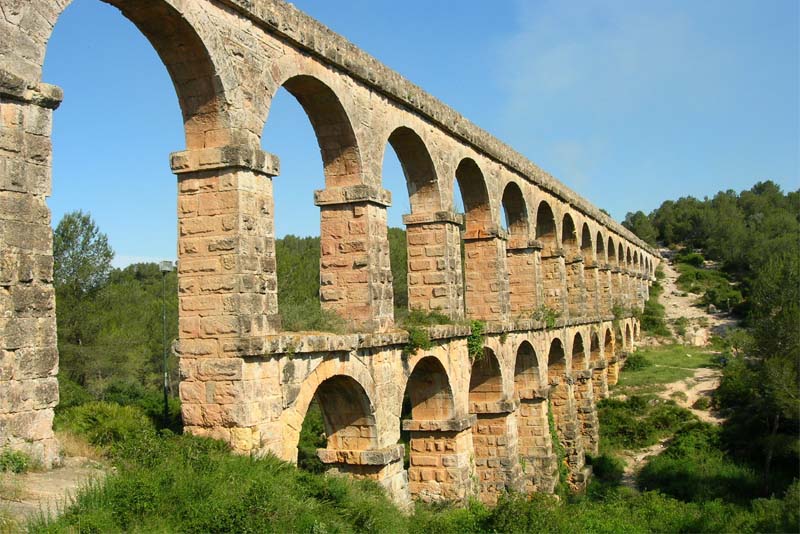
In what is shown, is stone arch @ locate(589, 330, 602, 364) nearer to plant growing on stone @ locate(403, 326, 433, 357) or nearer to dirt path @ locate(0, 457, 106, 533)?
plant growing on stone @ locate(403, 326, 433, 357)

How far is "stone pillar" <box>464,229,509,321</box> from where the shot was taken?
1461 cm

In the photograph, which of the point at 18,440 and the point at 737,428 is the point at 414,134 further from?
the point at 737,428

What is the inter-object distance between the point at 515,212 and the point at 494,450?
569 cm

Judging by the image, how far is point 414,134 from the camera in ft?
38.3

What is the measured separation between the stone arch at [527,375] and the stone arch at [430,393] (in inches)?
183

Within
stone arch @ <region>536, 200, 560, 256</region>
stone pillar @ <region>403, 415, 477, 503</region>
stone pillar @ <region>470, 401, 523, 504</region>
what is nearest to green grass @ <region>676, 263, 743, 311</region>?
stone arch @ <region>536, 200, 560, 256</region>

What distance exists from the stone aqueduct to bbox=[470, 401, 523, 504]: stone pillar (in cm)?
4

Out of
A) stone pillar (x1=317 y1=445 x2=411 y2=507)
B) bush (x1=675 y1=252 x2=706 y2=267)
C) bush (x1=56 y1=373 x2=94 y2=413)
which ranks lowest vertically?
stone pillar (x1=317 y1=445 x2=411 y2=507)

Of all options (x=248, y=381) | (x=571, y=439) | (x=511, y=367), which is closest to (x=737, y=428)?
(x=571, y=439)

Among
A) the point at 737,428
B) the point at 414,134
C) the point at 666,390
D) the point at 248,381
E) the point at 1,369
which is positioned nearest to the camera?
the point at 1,369

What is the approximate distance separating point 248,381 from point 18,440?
2.34m

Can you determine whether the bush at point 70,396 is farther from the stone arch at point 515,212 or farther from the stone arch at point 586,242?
the stone arch at point 586,242

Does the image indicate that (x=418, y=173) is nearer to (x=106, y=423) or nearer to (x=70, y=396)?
(x=106, y=423)

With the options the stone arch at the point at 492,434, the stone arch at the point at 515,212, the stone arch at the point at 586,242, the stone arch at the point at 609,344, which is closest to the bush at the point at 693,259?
the stone arch at the point at 609,344
